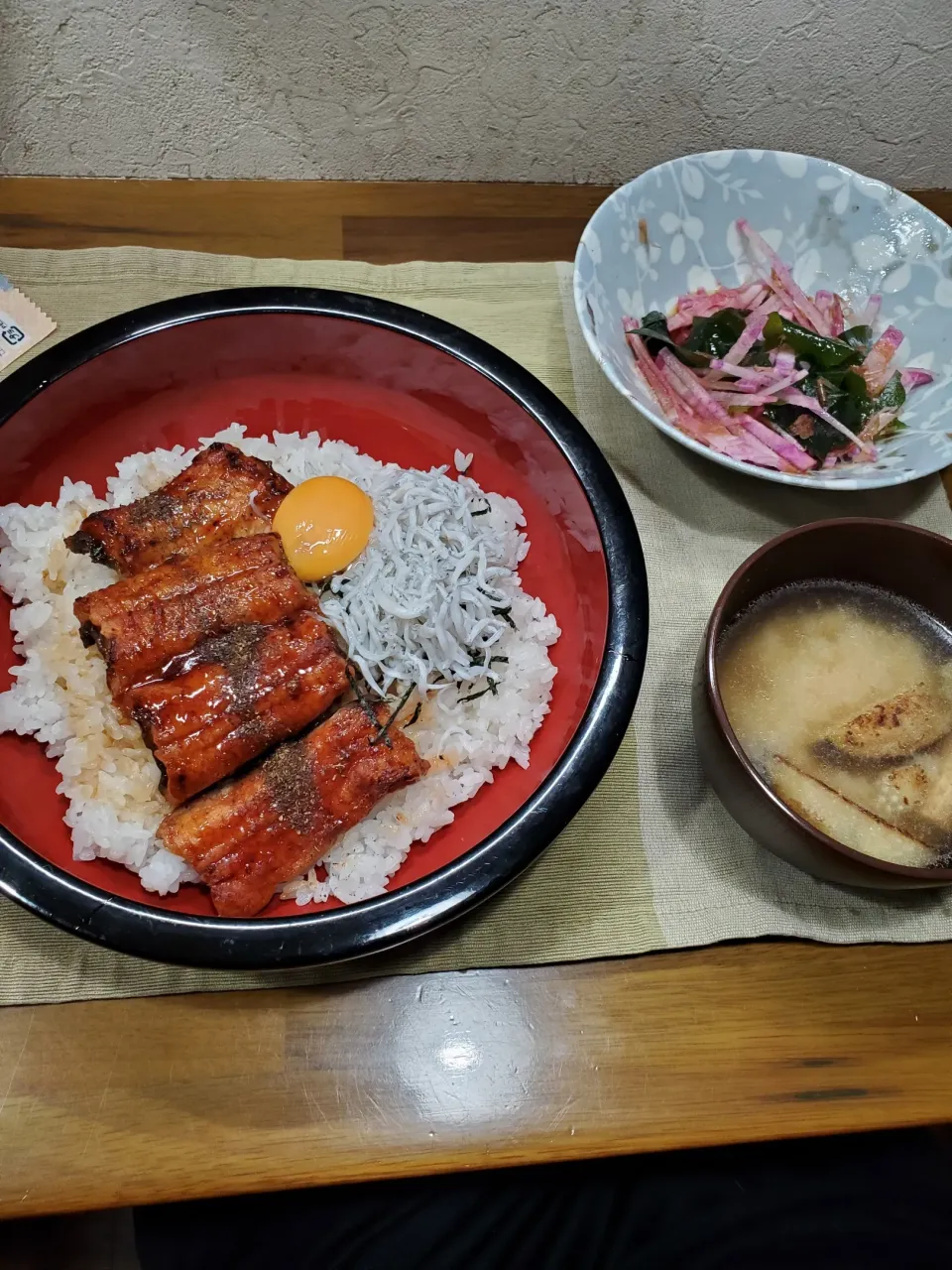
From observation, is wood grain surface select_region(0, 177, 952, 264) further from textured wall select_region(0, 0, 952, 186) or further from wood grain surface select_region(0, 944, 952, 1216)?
wood grain surface select_region(0, 944, 952, 1216)

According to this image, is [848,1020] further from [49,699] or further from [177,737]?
[49,699]

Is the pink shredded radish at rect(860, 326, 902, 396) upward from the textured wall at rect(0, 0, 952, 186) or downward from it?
downward

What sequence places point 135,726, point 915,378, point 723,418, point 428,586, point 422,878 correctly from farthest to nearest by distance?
point 915,378, point 723,418, point 428,586, point 135,726, point 422,878

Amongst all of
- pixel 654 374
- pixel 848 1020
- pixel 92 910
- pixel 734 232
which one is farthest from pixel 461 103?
pixel 848 1020

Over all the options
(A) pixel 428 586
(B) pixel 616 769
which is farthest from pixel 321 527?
(B) pixel 616 769

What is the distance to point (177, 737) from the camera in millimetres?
Answer: 1785

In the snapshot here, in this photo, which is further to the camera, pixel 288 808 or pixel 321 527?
pixel 321 527

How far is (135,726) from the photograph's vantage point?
6.47ft

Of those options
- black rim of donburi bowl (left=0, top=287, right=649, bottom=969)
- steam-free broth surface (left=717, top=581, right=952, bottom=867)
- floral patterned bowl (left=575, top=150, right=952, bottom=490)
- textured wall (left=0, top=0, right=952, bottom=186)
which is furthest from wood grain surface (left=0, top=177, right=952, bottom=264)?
steam-free broth surface (left=717, top=581, right=952, bottom=867)

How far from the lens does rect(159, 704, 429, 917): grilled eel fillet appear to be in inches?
67.8

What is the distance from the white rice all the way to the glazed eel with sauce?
9cm

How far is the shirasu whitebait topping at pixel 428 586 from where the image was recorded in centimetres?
207

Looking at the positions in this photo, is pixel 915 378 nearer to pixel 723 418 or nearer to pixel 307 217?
pixel 723 418

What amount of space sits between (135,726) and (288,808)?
0.46 metres
